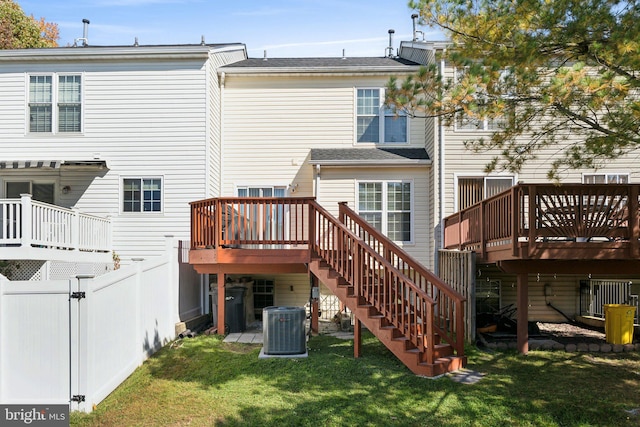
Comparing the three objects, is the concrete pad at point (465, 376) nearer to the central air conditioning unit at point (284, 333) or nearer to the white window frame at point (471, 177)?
the central air conditioning unit at point (284, 333)

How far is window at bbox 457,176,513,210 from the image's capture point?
41.6ft

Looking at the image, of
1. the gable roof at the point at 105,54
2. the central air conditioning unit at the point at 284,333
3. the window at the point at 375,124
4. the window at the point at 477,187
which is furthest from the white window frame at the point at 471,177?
the gable roof at the point at 105,54

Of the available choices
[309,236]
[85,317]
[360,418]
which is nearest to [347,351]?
[309,236]

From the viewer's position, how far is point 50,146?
42.6 ft

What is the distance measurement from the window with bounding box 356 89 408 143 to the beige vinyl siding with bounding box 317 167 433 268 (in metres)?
1.16

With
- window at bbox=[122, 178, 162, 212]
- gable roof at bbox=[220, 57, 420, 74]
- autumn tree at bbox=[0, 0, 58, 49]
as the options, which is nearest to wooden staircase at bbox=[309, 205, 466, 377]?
window at bbox=[122, 178, 162, 212]

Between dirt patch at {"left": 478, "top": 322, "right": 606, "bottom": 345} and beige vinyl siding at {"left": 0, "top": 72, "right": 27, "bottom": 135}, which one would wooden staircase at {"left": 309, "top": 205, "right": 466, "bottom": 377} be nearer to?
dirt patch at {"left": 478, "top": 322, "right": 606, "bottom": 345}

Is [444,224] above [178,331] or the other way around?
above

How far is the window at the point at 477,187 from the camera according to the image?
41.6 feet

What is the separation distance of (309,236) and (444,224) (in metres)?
4.13

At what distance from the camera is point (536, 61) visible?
20.8 feet

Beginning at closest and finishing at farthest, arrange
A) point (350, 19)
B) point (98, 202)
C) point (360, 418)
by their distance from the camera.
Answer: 1. point (360, 418)
2. point (350, 19)
3. point (98, 202)

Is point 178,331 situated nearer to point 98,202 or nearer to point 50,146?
point 98,202

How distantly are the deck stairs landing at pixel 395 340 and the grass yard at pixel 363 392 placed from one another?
21 centimetres
